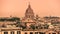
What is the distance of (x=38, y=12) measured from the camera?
291 centimetres

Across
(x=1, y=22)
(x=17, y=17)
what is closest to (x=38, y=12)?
(x=17, y=17)

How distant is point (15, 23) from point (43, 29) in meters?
0.49

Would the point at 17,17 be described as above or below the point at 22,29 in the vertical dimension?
above

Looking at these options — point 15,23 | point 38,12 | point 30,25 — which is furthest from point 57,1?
point 15,23

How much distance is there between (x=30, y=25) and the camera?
285cm

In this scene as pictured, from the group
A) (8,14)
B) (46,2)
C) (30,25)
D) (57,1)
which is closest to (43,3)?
(46,2)

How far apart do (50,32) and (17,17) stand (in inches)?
24.8

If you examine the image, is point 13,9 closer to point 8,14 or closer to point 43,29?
point 8,14

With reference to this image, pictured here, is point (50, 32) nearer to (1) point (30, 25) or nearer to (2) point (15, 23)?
(1) point (30, 25)

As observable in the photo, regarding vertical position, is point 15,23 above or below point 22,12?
below

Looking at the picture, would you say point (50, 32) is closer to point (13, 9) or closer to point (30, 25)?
point (30, 25)

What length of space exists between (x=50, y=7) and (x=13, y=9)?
662mm

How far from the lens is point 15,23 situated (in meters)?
2.84

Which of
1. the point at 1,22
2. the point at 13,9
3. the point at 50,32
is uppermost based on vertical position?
the point at 13,9
